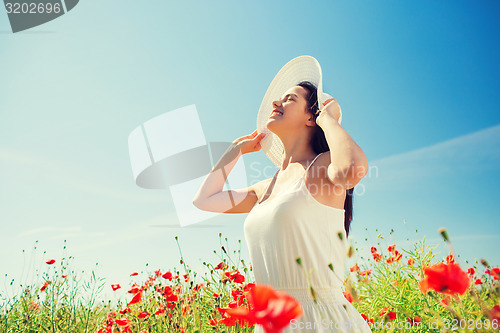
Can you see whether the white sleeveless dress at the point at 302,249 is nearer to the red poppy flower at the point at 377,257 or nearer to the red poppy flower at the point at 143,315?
the red poppy flower at the point at 143,315

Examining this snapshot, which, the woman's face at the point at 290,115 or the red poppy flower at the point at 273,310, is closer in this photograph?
the red poppy flower at the point at 273,310

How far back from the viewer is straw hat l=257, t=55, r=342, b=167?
2.36m

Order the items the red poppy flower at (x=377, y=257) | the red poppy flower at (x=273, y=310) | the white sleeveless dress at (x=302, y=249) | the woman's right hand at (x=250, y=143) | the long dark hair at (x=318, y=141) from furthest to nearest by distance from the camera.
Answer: the red poppy flower at (x=377, y=257) → the woman's right hand at (x=250, y=143) → the long dark hair at (x=318, y=141) → the white sleeveless dress at (x=302, y=249) → the red poppy flower at (x=273, y=310)

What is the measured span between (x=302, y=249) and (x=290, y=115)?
85cm

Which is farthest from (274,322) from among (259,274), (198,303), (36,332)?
(36,332)

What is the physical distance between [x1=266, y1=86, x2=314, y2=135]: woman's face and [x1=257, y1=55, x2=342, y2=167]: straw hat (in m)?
0.22

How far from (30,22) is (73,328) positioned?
8.90 feet

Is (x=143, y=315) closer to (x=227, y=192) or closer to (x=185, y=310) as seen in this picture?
(x=185, y=310)

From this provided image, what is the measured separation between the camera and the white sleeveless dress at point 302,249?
5.25 ft

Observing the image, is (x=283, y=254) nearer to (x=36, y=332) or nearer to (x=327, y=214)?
(x=327, y=214)

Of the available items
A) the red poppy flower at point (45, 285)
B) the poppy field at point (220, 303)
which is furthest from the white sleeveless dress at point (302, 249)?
the red poppy flower at point (45, 285)

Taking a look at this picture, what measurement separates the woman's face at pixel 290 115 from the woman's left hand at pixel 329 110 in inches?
8.1

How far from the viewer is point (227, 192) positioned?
242 centimetres

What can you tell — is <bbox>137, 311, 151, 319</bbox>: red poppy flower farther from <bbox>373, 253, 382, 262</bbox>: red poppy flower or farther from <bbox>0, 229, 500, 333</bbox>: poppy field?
<bbox>373, 253, 382, 262</bbox>: red poppy flower
